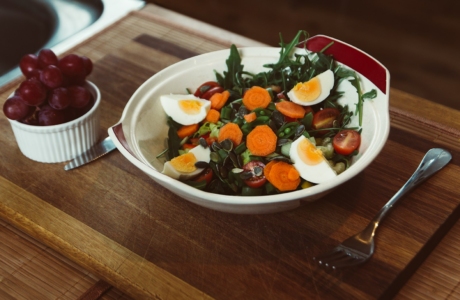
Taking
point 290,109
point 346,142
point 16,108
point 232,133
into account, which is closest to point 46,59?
point 16,108

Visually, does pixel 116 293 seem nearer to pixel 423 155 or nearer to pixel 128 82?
pixel 128 82

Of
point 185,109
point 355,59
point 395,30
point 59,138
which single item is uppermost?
point 355,59

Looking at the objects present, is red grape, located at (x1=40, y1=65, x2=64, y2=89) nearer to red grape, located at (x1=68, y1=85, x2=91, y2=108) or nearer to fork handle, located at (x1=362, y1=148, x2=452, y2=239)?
red grape, located at (x1=68, y1=85, x2=91, y2=108)

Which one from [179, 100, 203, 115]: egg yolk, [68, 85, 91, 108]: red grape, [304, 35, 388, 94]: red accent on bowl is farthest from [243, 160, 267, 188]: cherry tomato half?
[68, 85, 91, 108]: red grape

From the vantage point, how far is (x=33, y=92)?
4.02 feet

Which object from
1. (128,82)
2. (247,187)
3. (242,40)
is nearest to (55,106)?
(128,82)

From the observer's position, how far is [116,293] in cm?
113

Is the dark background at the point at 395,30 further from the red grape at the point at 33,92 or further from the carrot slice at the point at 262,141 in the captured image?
the carrot slice at the point at 262,141

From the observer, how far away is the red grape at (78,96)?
1303 mm

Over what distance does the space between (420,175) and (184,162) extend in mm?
579

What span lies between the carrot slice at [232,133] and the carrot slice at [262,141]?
3cm

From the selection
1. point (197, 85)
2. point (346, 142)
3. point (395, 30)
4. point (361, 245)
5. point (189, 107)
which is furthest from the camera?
point (395, 30)

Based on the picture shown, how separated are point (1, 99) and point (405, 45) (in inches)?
86.2

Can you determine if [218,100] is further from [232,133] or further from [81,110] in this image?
[81,110]
